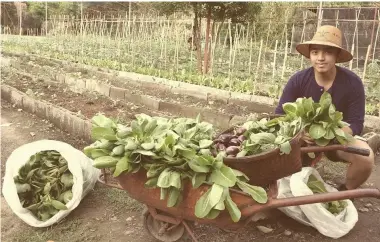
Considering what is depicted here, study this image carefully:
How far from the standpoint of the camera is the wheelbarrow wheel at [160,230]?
2.77 meters

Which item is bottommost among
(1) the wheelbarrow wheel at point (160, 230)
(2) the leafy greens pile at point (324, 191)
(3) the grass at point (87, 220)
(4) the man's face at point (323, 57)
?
(3) the grass at point (87, 220)

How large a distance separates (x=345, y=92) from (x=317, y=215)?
1.08m

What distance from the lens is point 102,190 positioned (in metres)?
3.71

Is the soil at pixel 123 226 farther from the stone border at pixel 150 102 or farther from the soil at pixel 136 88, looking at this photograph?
the soil at pixel 136 88

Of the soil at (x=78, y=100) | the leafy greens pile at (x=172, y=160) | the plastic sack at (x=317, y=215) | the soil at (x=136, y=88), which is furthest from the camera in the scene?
the soil at (x=136, y=88)

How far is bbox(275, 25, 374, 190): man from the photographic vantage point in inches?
123

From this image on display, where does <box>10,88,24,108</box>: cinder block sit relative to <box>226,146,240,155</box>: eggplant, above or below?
below

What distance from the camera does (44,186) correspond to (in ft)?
10.9

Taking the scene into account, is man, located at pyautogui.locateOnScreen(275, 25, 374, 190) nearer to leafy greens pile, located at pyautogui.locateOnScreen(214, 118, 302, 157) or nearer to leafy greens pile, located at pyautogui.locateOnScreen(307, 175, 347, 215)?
leafy greens pile, located at pyautogui.locateOnScreen(307, 175, 347, 215)

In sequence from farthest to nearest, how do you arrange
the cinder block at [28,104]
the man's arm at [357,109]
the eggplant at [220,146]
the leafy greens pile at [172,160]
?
the cinder block at [28,104]
the man's arm at [357,109]
the eggplant at [220,146]
the leafy greens pile at [172,160]

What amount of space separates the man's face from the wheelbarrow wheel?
172 centimetres

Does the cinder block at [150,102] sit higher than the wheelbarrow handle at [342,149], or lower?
lower

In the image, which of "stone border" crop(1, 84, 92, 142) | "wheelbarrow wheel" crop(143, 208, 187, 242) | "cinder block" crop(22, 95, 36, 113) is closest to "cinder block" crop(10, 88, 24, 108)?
"stone border" crop(1, 84, 92, 142)

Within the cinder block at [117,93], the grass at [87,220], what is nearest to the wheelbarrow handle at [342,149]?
the grass at [87,220]
